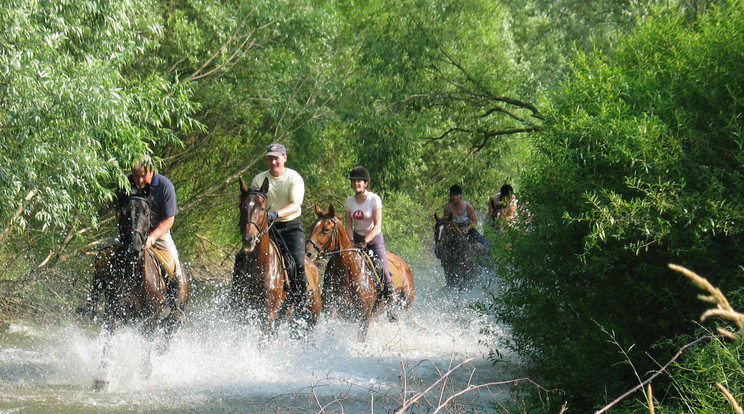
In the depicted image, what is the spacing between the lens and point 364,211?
484 inches

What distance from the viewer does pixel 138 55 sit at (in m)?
16.1

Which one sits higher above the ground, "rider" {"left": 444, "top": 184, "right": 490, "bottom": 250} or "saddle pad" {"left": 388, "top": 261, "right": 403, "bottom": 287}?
"rider" {"left": 444, "top": 184, "right": 490, "bottom": 250}

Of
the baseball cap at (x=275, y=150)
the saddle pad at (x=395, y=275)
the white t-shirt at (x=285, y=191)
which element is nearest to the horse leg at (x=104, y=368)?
the white t-shirt at (x=285, y=191)

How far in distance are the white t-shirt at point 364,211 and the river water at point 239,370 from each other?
54.7 inches

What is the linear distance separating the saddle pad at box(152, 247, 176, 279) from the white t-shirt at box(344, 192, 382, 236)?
296cm

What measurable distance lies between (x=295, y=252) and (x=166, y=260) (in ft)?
5.40

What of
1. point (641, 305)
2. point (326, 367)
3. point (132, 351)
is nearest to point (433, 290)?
point (326, 367)

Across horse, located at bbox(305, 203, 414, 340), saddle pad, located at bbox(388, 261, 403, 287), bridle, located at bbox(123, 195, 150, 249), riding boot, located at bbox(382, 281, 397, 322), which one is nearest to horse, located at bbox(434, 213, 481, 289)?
saddle pad, located at bbox(388, 261, 403, 287)

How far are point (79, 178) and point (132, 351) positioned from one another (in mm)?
2104

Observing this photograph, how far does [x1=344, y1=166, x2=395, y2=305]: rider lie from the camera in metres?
12.2

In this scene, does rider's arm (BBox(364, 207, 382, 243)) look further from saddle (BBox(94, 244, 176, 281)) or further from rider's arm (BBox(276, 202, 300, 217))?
saddle (BBox(94, 244, 176, 281))

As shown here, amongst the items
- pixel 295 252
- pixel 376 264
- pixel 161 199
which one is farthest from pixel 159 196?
pixel 376 264

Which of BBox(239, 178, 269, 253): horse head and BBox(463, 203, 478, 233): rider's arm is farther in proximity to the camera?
BBox(463, 203, 478, 233): rider's arm

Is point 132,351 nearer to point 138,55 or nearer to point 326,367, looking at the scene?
point 326,367
